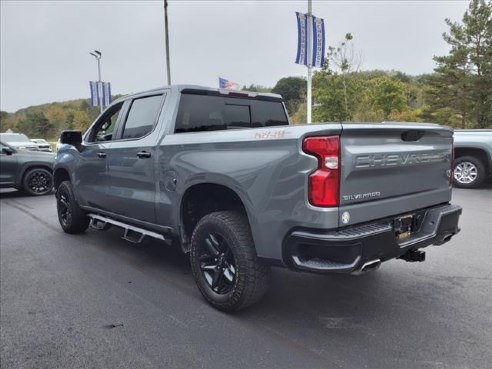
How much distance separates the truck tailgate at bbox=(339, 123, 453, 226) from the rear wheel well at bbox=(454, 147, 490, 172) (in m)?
6.87

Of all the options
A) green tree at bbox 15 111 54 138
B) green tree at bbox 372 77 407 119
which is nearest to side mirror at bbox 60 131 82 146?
green tree at bbox 372 77 407 119

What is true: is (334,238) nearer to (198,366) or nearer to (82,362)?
(198,366)

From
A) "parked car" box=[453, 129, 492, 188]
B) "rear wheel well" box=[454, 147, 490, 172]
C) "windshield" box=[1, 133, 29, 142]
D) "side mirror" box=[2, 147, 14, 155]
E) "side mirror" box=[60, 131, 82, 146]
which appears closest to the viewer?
"side mirror" box=[60, 131, 82, 146]

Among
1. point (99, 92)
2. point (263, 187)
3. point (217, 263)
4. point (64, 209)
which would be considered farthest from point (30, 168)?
point (99, 92)

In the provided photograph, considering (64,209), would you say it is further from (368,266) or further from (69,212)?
(368,266)

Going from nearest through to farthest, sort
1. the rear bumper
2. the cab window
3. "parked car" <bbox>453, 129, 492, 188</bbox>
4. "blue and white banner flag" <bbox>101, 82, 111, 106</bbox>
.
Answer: the rear bumper
the cab window
"parked car" <bbox>453, 129, 492, 188</bbox>
"blue and white banner flag" <bbox>101, 82, 111, 106</bbox>

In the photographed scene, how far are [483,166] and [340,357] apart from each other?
853 cm

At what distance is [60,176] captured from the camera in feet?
21.4

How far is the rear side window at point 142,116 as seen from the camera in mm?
4340

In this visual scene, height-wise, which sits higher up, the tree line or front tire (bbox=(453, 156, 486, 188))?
Result: the tree line

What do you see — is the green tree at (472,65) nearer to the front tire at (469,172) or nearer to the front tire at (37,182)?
the front tire at (469,172)

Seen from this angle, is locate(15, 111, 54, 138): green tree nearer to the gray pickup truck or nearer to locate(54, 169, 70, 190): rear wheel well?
locate(54, 169, 70, 190): rear wheel well

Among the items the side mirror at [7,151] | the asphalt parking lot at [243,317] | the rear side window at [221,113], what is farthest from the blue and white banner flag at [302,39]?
the asphalt parking lot at [243,317]

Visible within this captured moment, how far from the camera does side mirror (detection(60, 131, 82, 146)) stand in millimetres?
5438
